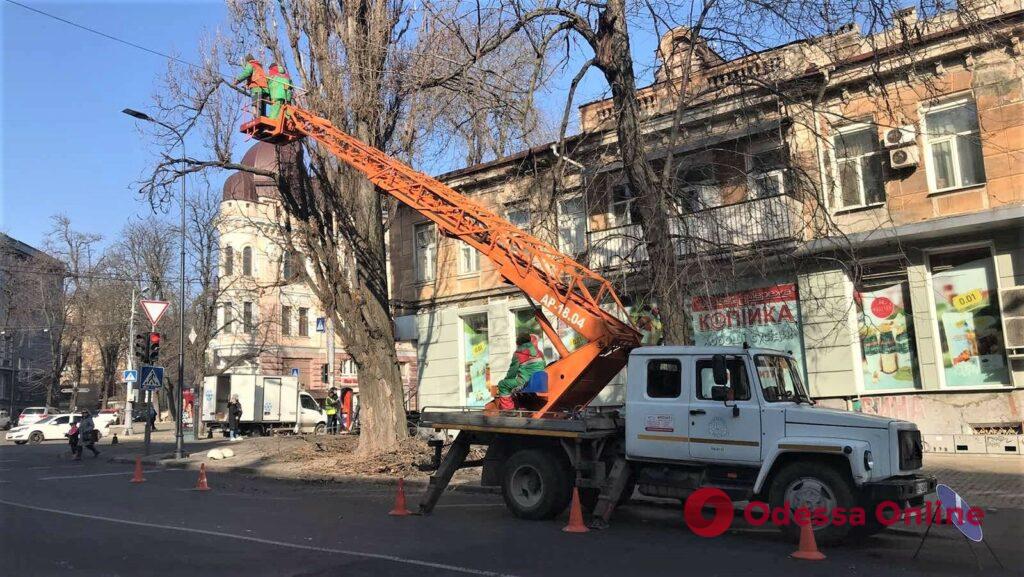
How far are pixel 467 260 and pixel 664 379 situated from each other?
43.6 feet

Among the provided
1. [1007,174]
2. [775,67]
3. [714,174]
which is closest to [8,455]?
[714,174]

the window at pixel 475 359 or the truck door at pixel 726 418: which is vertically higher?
the window at pixel 475 359

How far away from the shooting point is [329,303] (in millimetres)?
18297

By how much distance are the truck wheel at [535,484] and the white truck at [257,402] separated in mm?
22787

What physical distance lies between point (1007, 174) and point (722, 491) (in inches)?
384

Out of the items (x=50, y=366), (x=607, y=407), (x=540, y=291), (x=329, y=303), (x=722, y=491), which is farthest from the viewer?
(x=50, y=366)

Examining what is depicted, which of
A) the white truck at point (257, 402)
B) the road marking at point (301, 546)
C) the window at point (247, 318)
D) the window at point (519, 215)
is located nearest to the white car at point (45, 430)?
the white truck at point (257, 402)

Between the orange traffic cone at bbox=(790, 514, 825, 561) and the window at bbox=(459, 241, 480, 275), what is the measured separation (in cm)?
1511

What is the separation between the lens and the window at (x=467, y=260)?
2184 cm

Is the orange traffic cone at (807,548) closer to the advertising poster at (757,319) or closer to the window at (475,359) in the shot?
the advertising poster at (757,319)

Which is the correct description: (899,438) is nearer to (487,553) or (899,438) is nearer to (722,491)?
(722,491)

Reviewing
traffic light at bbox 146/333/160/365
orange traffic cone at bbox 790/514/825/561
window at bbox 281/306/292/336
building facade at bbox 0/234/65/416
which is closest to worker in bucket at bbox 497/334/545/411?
orange traffic cone at bbox 790/514/825/561

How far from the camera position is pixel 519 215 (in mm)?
20906

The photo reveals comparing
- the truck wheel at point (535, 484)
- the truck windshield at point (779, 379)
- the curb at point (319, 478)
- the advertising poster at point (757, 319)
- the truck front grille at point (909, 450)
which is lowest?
the curb at point (319, 478)
